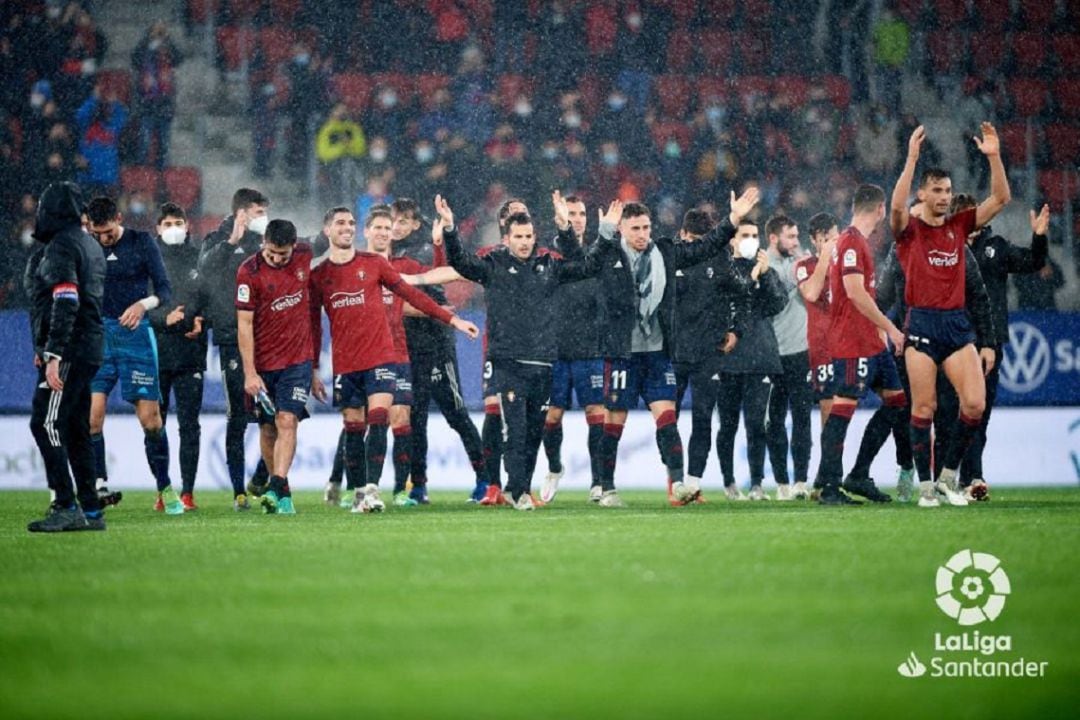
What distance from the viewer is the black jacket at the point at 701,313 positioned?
1190 cm

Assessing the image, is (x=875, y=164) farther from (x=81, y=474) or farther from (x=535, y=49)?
(x=81, y=474)

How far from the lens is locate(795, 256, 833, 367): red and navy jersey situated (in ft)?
38.9

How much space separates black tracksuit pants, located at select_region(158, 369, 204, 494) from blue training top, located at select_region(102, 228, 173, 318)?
0.78 metres

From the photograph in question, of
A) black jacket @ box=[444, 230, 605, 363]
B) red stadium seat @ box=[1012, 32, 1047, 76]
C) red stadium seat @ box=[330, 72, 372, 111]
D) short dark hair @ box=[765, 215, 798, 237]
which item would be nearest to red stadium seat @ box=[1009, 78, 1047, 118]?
red stadium seat @ box=[1012, 32, 1047, 76]

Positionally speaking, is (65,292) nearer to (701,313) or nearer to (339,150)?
(701,313)

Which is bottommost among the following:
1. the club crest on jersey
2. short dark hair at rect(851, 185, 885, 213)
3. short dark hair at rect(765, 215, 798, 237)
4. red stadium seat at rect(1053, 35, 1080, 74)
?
the club crest on jersey

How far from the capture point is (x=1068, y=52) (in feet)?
69.1

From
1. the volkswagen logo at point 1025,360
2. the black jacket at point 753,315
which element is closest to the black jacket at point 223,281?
the black jacket at point 753,315

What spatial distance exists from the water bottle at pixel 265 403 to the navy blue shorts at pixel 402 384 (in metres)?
0.77

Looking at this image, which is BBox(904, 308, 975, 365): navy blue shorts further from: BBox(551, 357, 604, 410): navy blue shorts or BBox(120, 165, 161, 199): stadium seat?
BBox(120, 165, 161, 199): stadium seat

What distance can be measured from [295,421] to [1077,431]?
8.53m

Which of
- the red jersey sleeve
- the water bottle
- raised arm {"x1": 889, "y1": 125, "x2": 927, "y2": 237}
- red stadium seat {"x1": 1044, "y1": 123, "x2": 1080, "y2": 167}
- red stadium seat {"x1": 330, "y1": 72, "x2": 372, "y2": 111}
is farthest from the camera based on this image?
red stadium seat {"x1": 330, "y1": 72, "x2": 372, "y2": 111}

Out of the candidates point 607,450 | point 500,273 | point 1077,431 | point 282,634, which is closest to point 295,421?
point 500,273

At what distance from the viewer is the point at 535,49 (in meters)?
21.1
